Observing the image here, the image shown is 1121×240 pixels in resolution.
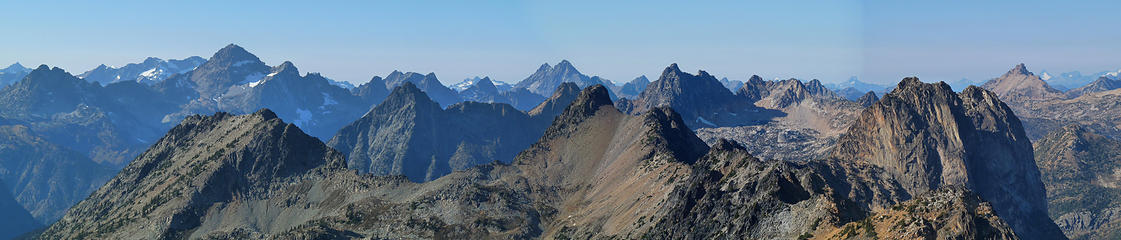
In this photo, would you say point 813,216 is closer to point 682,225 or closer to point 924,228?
point 924,228

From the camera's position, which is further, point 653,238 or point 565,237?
point 565,237

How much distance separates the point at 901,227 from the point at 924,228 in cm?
322

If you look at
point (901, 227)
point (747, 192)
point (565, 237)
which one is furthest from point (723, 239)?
point (565, 237)

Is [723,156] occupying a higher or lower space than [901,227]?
higher

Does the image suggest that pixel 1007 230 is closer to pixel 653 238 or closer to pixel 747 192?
pixel 747 192

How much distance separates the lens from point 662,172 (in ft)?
646

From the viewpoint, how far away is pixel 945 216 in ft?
275

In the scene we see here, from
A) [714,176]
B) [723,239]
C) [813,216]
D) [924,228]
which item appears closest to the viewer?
[924,228]

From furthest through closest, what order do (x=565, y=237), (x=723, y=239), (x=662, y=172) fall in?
(x=662, y=172), (x=565, y=237), (x=723, y=239)

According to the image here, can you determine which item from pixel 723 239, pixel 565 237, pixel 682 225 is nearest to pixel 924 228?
pixel 723 239

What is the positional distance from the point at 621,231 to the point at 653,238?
71.1 feet

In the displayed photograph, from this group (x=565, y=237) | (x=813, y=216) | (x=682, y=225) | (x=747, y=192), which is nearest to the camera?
(x=813, y=216)

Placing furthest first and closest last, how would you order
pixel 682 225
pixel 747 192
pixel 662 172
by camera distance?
pixel 662 172
pixel 682 225
pixel 747 192

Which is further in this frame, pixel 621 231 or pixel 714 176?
pixel 621 231
